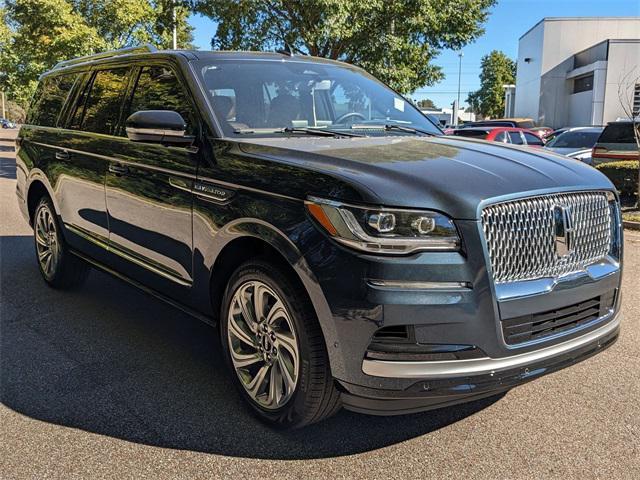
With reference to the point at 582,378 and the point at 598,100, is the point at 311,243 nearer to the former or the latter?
the point at 582,378

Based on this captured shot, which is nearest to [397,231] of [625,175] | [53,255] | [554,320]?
[554,320]

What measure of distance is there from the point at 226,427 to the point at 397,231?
1.45 meters

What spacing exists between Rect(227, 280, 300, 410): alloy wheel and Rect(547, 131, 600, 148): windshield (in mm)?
15527

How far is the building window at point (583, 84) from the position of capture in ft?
136

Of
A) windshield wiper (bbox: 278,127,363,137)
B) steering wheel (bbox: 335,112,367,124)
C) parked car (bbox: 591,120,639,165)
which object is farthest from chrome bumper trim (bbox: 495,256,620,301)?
parked car (bbox: 591,120,639,165)

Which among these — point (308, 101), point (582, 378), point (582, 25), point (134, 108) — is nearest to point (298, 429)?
point (582, 378)

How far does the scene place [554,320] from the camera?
2.79 metres

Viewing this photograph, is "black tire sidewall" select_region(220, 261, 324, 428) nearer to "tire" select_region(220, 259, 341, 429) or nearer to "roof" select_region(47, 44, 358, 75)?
"tire" select_region(220, 259, 341, 429)

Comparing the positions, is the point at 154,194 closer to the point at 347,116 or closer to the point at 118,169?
the point at 118,169

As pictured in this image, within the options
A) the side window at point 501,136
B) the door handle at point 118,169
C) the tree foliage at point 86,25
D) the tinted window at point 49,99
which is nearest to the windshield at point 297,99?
the door handle at point 118,169

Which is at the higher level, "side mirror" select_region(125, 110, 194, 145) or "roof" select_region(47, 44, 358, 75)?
"roof" select_region(47, 44, 358, 75)

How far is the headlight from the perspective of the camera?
99.6 inches

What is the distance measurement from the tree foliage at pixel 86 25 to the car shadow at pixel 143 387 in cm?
1748

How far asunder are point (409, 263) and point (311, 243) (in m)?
0.44
